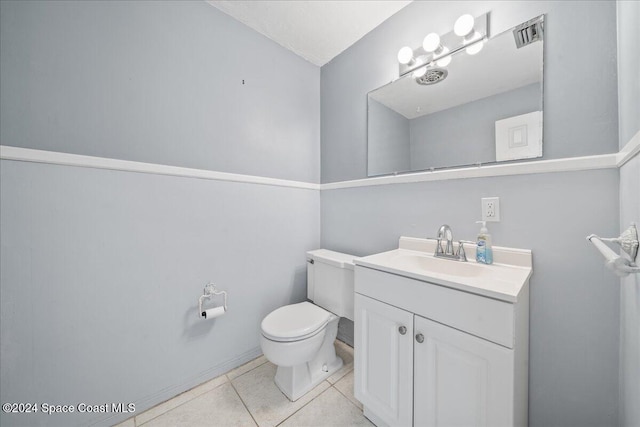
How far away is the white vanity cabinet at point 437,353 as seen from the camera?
0.74m

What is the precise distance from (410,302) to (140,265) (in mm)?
1372

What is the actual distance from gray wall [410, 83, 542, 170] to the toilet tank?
0.80 m

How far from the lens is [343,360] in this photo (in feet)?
5.32

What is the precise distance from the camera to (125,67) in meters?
1.17

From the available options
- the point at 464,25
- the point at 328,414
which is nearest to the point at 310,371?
the point at 328,414

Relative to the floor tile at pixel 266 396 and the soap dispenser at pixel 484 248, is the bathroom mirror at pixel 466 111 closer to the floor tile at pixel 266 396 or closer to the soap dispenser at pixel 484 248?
the soap dispenser at pixel 484 248

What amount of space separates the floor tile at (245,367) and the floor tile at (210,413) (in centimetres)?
14

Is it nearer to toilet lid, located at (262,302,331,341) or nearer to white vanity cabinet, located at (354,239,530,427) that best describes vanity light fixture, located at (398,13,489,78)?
white vanity cabinet, located at (354,239,530,427)

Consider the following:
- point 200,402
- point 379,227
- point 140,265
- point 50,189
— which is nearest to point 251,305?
point 200,402

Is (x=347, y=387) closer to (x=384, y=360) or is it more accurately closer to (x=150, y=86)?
(x=384, y=360)

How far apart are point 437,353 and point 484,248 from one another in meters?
0.54

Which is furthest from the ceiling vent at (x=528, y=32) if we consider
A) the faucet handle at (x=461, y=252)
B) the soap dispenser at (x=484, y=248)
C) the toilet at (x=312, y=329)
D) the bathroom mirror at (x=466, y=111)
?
the toilet at (x=312, y=329)

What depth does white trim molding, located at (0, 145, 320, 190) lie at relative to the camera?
0.93 m

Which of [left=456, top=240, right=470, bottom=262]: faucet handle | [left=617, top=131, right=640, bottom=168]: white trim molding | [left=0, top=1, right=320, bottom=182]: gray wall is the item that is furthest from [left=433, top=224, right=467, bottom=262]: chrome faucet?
[left=0, top=1, right=320, bottom=182]: gray wall
